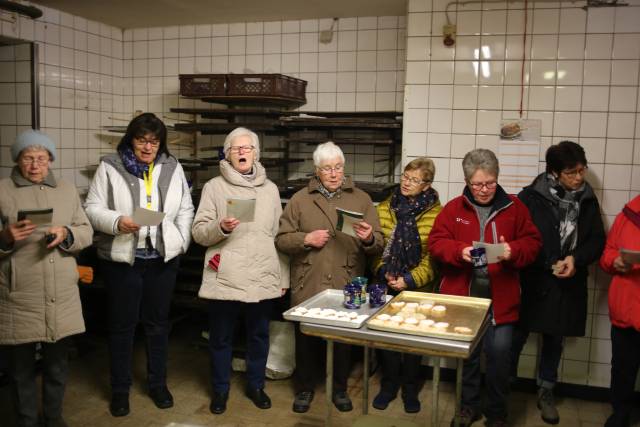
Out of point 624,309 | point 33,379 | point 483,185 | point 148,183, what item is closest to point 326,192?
point 483,185

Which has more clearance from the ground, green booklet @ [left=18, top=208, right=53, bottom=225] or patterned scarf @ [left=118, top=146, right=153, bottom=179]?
patterned scarf @ [left=118, top=146, right=153, bottom=179]

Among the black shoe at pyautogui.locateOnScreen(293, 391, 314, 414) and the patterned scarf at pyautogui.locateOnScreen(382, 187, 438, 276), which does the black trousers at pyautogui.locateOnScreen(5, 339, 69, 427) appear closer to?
the black shoe at pyautogui.locateOnScreen(293, 391, 314, 414)

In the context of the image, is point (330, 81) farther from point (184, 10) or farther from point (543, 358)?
point (543, 358)

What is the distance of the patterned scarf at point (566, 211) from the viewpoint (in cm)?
312

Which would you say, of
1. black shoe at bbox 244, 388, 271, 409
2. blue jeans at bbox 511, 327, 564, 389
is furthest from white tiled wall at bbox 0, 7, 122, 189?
blue jeans at bbox 511, 327, 564, 389

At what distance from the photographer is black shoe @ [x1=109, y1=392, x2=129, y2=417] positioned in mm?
3180

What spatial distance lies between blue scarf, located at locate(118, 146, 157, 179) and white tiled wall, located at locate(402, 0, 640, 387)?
5.24 ft

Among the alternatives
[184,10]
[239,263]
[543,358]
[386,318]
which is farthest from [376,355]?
[184,10]

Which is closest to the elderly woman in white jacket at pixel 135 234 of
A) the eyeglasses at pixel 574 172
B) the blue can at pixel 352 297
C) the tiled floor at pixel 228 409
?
the tiled floor at pixel 228 409

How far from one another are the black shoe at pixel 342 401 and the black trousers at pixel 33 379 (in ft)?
4.67

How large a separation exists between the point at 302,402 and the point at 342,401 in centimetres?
22

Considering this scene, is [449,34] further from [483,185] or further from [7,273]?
[7,273]

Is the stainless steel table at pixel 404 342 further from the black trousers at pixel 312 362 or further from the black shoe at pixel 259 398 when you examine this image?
the black shoe at pixel 259 398

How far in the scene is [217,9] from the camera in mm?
4266
